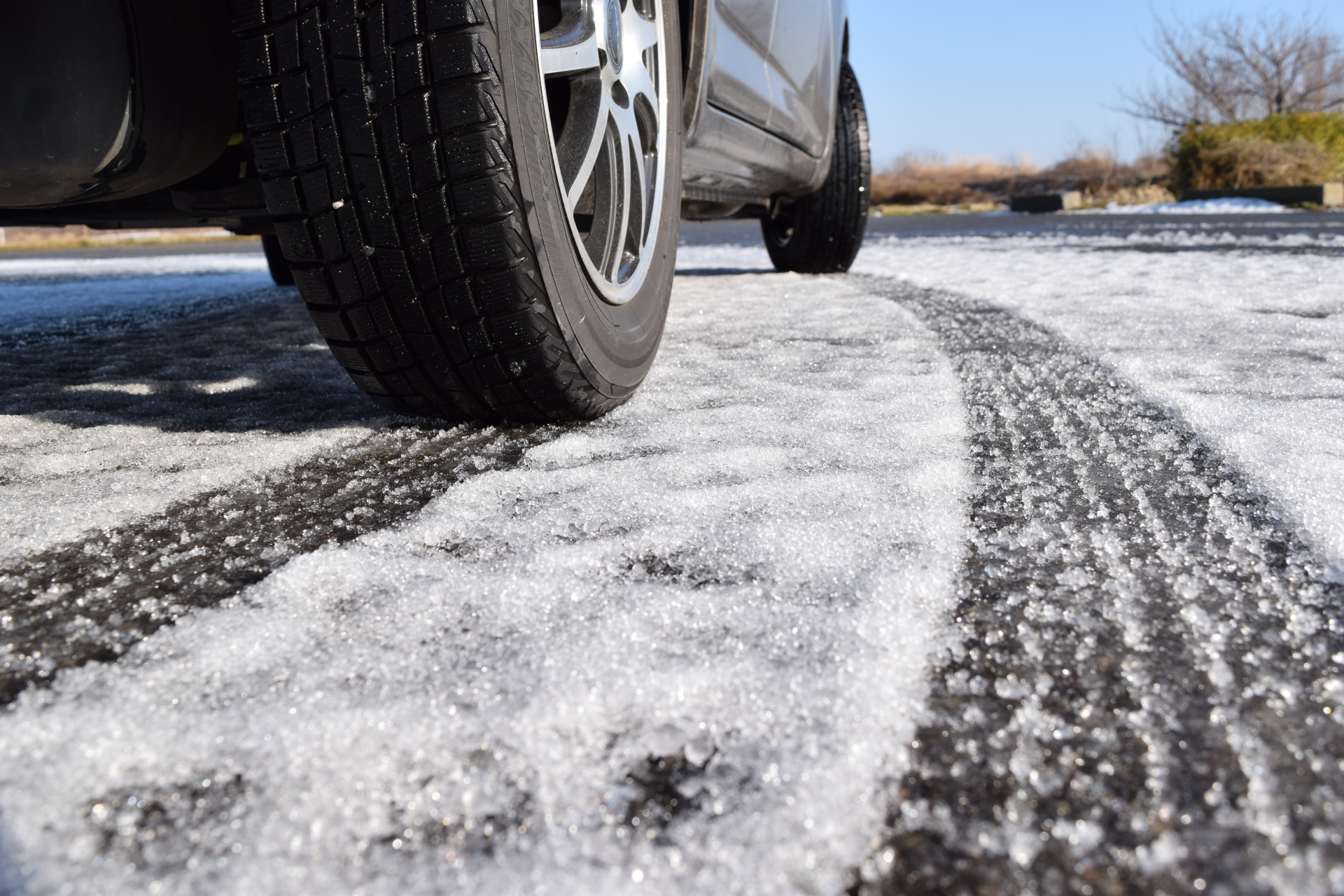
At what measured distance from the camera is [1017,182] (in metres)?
19.9

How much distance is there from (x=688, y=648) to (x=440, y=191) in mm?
635

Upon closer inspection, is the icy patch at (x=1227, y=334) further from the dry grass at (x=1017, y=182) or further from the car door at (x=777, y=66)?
the dry grass at (x=1017, y=182)

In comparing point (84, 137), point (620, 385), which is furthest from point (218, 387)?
point (620, 385)

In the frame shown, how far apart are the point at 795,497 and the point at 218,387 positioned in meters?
1.25

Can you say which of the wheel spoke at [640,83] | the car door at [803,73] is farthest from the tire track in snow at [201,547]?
the car door at [803,73]

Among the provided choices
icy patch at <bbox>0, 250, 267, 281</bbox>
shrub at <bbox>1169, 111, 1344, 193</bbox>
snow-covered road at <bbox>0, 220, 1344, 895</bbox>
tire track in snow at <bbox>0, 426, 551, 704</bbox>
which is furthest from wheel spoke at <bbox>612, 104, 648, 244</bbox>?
shrub at <bbox>1169, 111, 1344, 193</bbox>

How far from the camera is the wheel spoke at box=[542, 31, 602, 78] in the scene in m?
1.17

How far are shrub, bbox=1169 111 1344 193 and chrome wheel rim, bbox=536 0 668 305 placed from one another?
13.7 metres

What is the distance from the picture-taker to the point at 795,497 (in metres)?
0.98

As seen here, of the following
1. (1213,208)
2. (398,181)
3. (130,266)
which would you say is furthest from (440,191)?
(1213,208)

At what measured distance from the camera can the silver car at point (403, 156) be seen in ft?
3.25

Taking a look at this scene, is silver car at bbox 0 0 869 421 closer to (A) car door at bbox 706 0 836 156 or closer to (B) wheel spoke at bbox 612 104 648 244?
(B) wheel spoke at bbox 612 104 648 244

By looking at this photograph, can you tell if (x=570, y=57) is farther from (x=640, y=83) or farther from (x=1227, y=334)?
(x=1227, y=334)

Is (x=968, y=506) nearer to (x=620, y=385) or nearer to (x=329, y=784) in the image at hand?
(x=620, y=385)
